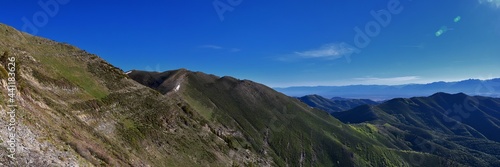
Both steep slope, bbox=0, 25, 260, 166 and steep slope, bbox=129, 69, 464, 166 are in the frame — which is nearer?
steep slope, bbox=0, 25, 260, 166

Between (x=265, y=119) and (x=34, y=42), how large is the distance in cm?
12572

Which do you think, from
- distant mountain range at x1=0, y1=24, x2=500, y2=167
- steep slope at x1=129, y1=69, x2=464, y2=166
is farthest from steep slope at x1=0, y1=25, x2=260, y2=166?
steep slope at x1=129, y1=69, x2=464, y2=166

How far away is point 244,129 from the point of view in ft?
534

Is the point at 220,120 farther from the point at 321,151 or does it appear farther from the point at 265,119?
the point at 321,151

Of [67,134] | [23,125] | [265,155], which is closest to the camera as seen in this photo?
[23,125]

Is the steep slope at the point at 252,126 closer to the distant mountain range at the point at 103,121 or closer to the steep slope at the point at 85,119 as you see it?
the distant mountain range at the point at 103,121

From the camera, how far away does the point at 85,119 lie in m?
61.0

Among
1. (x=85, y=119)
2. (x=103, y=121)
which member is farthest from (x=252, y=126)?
(x=85, y=119)

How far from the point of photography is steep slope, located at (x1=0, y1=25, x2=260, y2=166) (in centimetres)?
3459

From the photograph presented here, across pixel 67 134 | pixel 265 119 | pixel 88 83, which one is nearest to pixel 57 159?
pixel 67 134

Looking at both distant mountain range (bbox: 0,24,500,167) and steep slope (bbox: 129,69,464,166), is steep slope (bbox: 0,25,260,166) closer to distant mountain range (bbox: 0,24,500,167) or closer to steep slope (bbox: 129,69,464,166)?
distant mountain range (bbox: 0,24,500,167)

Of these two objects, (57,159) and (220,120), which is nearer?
(57,159)

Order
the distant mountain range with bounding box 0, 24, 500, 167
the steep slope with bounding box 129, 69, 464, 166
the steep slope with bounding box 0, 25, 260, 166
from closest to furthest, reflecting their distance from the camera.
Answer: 1. the steep slope with bounding box 0, 25, 260, 166
2. the distant mountain range with bounding box 0, 24, 500, 167
3. the steep slope with bounding box 129, 69, 464, 166

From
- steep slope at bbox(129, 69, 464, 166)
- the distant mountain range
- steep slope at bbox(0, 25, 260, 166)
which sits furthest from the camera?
steep slope at bbox(129, 69, 464, 166)
